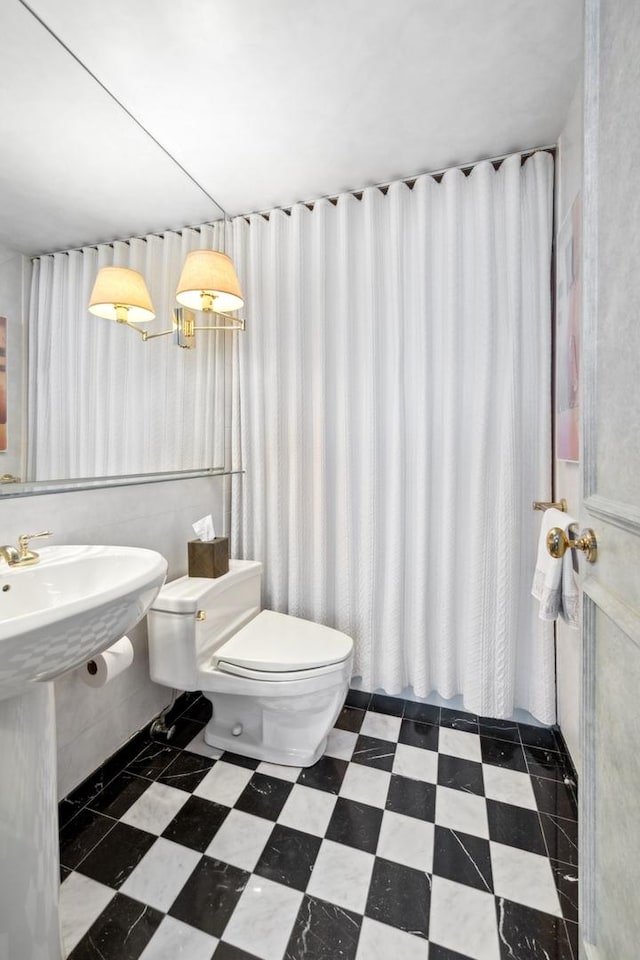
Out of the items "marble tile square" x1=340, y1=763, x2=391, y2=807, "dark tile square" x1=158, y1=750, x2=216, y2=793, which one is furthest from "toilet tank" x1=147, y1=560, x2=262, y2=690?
"marble tile square" x1=340, y1=763, x2=391, y2=807

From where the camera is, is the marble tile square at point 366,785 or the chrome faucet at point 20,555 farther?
the marble tile square at point 366,785

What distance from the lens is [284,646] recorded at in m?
1.46

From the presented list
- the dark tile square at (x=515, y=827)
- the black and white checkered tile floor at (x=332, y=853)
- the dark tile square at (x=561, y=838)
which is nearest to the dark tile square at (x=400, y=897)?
the black and white checkered tile floor at (x=332, y=853)

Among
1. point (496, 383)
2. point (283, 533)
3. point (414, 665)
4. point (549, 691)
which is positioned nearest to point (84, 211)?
point (283, 533)

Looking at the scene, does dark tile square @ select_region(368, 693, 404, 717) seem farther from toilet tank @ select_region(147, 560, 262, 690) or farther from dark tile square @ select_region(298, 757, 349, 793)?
toilet tank @ select_region(147, 560, 262, 690)

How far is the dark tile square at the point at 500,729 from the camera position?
159 centimetres

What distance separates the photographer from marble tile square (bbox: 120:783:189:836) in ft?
3.97

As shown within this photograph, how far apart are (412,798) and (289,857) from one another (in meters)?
0.43

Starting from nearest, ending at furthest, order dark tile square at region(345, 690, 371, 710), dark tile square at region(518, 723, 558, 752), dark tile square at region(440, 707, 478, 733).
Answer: dark tile square at region(518, 723, 558, 752)
dark tile square at region(440, 707, 478, 733)
dark tile square at region(345, 690, 371, 710)

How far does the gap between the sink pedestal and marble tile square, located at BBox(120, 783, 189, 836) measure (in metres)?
0.40

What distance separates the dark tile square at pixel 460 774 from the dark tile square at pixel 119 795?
1.01m

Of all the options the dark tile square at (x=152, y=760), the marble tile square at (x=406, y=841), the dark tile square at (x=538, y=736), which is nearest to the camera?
the marble tile square at (x=406, y=841)

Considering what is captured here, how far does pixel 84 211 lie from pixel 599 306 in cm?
149

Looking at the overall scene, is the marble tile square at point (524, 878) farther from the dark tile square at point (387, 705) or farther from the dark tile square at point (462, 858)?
the dark tile square at point (387, 705)
